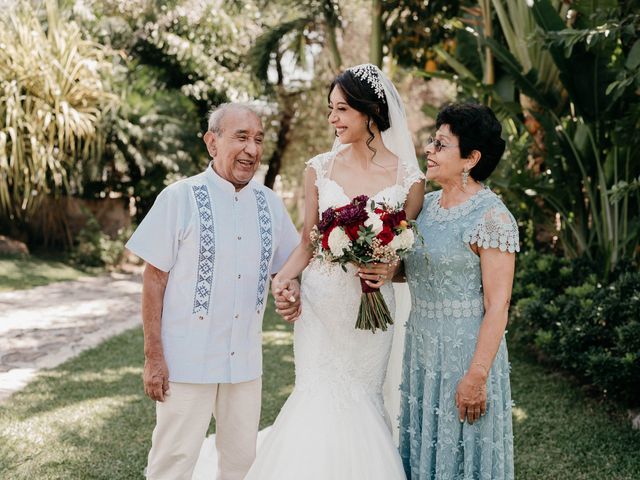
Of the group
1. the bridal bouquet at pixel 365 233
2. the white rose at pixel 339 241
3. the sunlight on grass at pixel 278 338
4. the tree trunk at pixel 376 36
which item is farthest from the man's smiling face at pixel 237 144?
the tree trunk at pixel 376 36

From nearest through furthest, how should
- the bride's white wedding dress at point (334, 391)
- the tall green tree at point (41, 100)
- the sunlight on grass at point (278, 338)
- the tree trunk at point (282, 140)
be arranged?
the bride's white wedding dress at point (334, 391), the sunlight on grass at point (278, 338), the tall green tree at point (41, 100), the tree trunk at point (282, 140)

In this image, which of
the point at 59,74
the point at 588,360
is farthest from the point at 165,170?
the point at 588,360

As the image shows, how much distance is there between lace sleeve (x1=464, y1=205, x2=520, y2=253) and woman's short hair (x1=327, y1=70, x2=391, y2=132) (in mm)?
762

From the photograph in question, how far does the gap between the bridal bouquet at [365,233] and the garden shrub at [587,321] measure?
2.71 metres

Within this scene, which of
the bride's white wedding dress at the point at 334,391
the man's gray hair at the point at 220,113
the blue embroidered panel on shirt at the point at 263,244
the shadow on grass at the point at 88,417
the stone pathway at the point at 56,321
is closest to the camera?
the bride's white wedding dress at the point at 334,391

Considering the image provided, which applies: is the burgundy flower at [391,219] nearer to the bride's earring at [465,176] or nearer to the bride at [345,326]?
the bride at [345,326]

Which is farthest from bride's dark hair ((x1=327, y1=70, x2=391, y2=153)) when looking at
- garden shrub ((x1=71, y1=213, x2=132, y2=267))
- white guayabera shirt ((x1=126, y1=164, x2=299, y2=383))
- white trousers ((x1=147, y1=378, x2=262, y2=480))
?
garden shrub ((x1=71, y1=213, x2=132, y2=267))

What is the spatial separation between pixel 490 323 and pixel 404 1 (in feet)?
26.7

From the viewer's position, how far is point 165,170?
14.0 m

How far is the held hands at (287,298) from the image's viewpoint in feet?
9.80

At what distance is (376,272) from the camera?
2.76 m

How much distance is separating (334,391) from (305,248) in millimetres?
685

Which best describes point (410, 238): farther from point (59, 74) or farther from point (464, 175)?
point (59, 74)

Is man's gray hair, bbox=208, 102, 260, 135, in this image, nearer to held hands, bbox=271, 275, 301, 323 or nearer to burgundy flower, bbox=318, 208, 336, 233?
burgundy flower, bbox=318, 208, 336, 233
